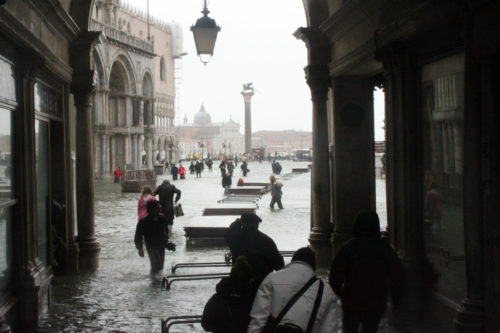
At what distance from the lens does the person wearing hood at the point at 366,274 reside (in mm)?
5469

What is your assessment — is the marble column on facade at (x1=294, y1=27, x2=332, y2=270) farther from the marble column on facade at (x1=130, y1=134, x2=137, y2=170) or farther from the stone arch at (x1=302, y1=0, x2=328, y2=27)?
the marble column on facade at (x1=130, y1=134, x2=137, y2=170)

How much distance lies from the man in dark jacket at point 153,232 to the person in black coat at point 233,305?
5967mm

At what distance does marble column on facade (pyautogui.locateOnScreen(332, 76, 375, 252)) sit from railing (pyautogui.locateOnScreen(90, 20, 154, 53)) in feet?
129

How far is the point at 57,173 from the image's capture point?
10961 mm

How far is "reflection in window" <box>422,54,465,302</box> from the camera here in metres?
7.42

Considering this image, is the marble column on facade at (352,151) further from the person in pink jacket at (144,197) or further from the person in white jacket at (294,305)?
the person in white jacket at (294,305)

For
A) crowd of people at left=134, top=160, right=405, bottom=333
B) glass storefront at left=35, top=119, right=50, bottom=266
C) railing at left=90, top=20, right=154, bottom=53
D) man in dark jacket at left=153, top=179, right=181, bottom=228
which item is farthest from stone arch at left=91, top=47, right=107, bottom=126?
crowd of people at left=134, top=160, right=405, bottom=333

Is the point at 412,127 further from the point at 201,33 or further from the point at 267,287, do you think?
the point at 267,287

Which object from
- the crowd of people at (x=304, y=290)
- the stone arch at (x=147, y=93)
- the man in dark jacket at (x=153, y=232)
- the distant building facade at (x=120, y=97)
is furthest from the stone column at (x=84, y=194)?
the stone arch at (x=147, y=93)

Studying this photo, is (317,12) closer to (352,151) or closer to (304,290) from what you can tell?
(352,151)

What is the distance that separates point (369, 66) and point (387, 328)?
14.3 feet

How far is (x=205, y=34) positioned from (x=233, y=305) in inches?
224

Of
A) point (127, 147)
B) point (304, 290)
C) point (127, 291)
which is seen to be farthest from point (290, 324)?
point (127, 147)

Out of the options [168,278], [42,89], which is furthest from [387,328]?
[42,89]
